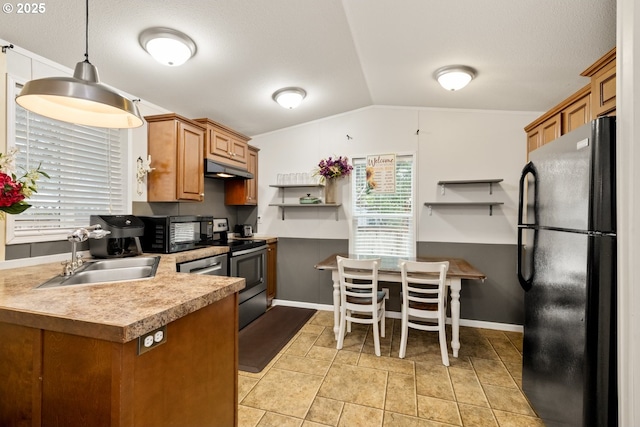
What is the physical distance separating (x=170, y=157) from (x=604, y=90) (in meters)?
3.31

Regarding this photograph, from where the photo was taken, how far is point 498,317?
10.9ft

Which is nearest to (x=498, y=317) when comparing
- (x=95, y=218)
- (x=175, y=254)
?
(x=175, y=254)

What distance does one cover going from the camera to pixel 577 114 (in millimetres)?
2086

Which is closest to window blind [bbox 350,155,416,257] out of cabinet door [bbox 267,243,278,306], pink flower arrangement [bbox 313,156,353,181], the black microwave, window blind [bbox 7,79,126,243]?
pink flower arrangement [bbox 313,156,353,181]

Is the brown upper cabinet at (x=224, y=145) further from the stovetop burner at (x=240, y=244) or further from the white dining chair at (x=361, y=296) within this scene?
the white dining chair at (x=361, y=296)

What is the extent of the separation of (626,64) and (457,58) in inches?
48.2

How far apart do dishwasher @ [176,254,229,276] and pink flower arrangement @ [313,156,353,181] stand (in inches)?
64.0

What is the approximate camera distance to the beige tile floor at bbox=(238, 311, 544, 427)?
1857 millimetres

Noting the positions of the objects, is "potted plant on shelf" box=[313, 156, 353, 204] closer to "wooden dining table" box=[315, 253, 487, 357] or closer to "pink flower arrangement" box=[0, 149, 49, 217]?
"wooden dining table" box=[315, 253, 487, 357]

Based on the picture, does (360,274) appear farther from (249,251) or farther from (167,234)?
(167,234)

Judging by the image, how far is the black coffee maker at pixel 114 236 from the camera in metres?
2.13

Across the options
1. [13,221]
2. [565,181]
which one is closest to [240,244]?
[13,221]

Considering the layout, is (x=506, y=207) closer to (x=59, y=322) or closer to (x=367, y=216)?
(x=367, y=216)

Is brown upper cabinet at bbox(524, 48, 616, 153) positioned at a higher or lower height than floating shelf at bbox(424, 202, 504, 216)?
higher
